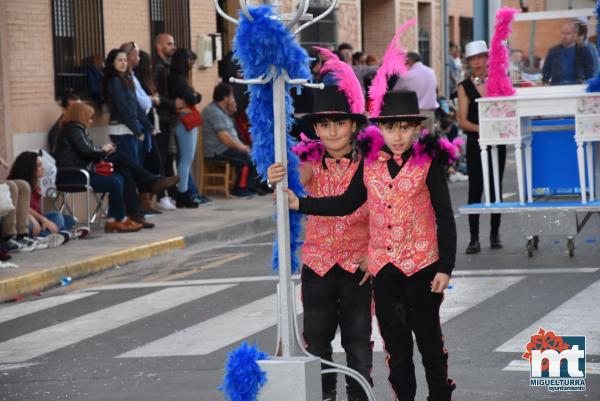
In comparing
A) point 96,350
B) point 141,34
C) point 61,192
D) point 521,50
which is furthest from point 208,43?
point 96,350

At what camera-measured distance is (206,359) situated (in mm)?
8523

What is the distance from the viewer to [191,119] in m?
18.6

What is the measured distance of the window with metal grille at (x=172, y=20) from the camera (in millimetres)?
19922

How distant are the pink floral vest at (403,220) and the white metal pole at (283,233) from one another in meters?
0.76

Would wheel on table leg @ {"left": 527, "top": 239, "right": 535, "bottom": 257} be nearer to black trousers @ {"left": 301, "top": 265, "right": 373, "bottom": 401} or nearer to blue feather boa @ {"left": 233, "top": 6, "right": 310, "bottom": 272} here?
black trousers @ {"left": 301, "top": 265, "right": 373, "bottom": 401}


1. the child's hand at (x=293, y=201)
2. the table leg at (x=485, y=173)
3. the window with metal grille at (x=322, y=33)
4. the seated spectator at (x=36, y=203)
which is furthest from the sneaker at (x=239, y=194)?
the child's hand at (x=293, y=201)

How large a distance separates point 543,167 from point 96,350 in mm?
5311

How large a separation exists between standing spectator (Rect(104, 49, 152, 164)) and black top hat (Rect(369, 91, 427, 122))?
10.5 m

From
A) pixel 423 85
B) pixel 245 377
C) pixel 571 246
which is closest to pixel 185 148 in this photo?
pixel 423 85

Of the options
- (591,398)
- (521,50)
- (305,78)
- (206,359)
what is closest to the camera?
(305,78)

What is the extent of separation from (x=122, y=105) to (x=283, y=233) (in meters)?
11.2

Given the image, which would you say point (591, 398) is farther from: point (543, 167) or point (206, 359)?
point (543, 167)

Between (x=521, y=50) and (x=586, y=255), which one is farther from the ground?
(x=521, y=50)

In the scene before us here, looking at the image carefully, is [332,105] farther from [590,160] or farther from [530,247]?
[530,247]
